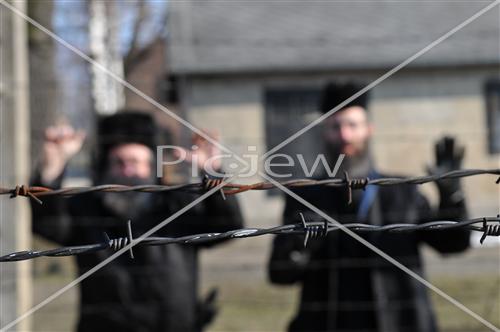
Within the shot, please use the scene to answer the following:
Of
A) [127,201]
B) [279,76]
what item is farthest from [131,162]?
[279,76]

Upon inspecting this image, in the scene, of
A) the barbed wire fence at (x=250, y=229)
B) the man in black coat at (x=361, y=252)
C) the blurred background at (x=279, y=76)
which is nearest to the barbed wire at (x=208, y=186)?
the barbed wire fence at (x=250, y=229)

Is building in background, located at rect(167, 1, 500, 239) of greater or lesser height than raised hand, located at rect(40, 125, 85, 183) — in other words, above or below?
above

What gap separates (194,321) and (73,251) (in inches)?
69.8

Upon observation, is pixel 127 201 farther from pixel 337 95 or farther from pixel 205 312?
pixel 337 95

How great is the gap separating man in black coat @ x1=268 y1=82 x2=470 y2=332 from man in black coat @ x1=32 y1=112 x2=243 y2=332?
309mm

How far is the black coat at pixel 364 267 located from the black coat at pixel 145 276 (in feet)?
0.87

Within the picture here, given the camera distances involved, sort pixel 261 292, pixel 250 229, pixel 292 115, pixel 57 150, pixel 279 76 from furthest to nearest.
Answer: pixel 279 76 → pixel 292 115 → pixel 261 292 → pixel 57 150 → pixel 250 229

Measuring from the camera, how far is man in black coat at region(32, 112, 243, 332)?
2936mm

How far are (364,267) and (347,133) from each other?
19.7 inches

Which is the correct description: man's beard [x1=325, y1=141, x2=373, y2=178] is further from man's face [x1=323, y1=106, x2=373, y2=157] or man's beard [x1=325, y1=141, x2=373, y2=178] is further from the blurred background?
the blurred background

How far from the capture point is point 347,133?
9.72 feet

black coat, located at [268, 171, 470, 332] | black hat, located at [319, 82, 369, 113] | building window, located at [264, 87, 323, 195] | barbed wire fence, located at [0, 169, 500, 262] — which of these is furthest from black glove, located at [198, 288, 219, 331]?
building window, located at [264, 87, 323, 195]

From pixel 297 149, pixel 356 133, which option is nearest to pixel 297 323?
pixel 356 133

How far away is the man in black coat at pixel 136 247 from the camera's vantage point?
2.94 metres
